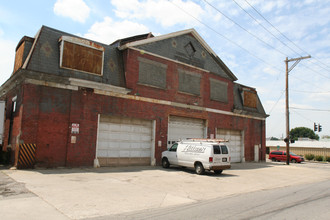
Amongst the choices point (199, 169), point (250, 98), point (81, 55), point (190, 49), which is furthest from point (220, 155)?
point (250, 98)

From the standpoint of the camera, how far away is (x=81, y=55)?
1664 centimetres

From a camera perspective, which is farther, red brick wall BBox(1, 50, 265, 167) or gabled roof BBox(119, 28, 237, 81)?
gabled roof BBox(119, 28, 237, 81)

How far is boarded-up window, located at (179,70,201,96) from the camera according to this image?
22188 millimetres

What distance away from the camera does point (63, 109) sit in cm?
1555

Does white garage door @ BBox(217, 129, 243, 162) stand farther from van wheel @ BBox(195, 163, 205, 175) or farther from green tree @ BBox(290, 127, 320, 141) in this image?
green tree @ BBox(290, 127, 320, 141)

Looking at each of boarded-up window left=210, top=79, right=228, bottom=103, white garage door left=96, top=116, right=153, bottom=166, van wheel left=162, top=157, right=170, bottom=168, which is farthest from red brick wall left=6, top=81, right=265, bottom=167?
boarded-up window left=210, top=79, right=228, bottom=103

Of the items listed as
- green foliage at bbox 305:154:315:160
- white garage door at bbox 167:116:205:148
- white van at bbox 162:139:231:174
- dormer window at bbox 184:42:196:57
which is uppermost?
dormer window at bbox 184:42:196:57

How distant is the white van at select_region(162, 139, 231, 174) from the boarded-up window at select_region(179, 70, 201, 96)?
20.5ft

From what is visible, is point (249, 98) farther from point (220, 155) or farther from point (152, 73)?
point (220, 155)

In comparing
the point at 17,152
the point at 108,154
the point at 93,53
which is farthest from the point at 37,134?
the point at 93,53

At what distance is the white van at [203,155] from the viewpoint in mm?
15672

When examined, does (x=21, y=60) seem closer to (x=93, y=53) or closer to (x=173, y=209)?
(x=93, y=53)

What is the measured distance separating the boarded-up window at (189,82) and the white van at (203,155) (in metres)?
6.26

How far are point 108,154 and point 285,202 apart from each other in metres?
11.6
